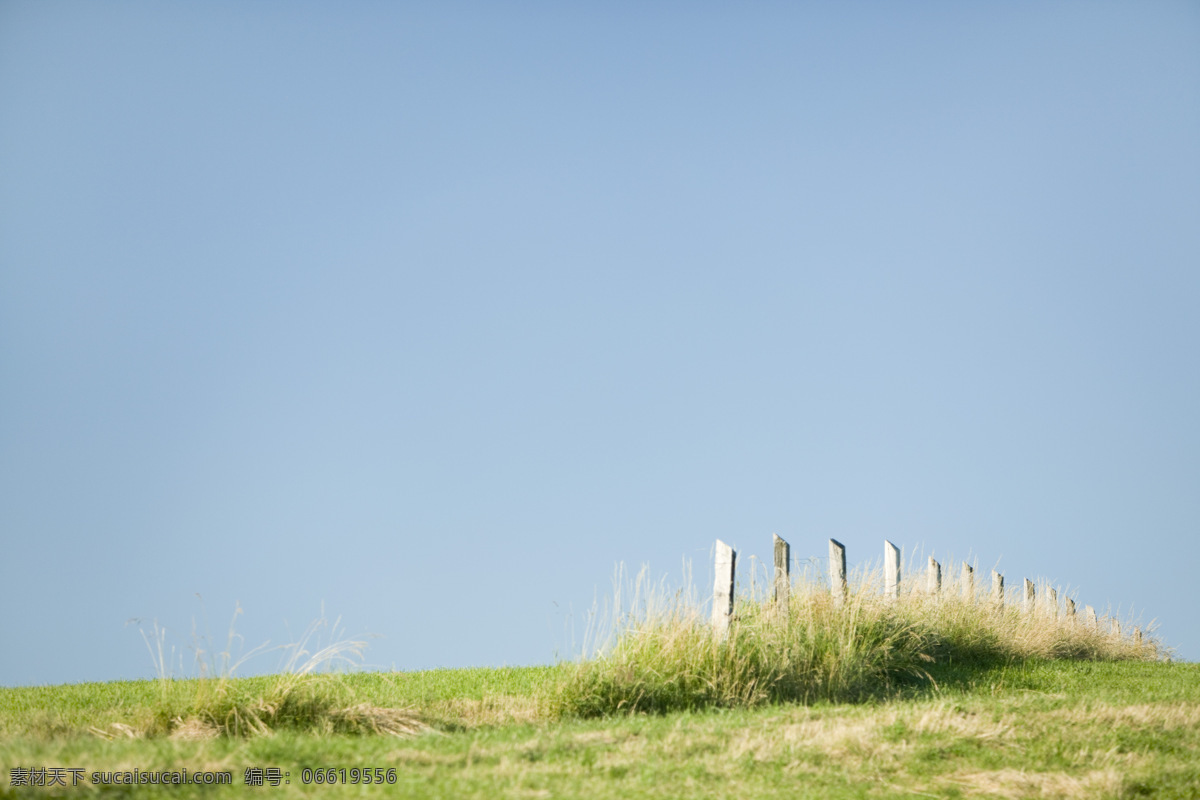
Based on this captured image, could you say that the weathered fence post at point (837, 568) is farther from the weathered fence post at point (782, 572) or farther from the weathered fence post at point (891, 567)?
the weathered fence post at point (891, 567)

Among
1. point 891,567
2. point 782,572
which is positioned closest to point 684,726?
point 782,572

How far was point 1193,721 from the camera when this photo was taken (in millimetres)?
6652

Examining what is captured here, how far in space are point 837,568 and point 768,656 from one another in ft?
7.41

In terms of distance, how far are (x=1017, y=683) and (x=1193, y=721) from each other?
3055mm

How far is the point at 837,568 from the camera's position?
9789 millimetres

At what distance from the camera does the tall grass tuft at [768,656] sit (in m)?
7.30

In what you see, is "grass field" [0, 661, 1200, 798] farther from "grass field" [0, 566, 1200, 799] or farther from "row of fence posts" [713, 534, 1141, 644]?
"row of fence posts" [713, 534, 1141, 644]

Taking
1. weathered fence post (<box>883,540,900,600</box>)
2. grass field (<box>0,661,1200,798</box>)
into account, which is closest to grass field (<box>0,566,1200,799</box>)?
grass field (<box>0,661,1200,798</box>)

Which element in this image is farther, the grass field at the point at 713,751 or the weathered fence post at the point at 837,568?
the weathered fence post at the point at 837,568

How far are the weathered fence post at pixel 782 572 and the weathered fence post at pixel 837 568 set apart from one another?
603 millimetres

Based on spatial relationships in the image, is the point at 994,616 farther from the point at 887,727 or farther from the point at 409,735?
the point at 409,735

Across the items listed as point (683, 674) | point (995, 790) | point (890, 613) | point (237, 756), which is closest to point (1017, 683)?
point (890, 613)

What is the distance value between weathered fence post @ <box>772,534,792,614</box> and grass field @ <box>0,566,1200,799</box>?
0.50 ft

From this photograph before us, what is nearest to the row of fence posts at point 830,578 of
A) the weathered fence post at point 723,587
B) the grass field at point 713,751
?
the weathered fence post at point 723,587
